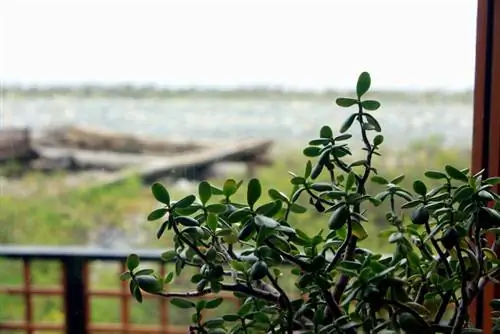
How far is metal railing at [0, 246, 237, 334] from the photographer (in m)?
1.91

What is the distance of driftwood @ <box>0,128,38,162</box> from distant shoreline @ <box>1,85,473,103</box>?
98mm

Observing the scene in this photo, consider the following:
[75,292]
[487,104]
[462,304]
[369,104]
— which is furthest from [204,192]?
[75,292]

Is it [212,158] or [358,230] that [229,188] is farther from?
[212,158]

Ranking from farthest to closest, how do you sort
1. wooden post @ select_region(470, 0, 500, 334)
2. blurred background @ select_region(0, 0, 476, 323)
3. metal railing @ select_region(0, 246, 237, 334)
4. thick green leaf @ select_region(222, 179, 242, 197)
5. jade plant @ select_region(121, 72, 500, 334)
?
metal railing @ select_region(0, 246, 237, 334), blurred background @ select_region(0, 0, 476, 323), wooden post @ select_region(470, 0, 500, 334), thick green leaf @ select_region(222, 179, 242, 197), jade plant @ select_region(121, 72, 500, 334)

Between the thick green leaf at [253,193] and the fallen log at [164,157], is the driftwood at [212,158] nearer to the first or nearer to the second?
the fallen log at [164,157]

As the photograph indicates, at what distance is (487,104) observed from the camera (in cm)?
119

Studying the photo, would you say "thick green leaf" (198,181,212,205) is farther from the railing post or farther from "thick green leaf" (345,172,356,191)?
the railing post

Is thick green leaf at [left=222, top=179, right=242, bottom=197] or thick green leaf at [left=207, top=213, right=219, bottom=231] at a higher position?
thick green leaf at [left=222, top=179, right=242, bottom=197]

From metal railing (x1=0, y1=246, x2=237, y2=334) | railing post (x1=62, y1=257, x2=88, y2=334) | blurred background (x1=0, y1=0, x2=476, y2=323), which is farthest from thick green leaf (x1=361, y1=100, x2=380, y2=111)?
railing post (x1=62, y1=257, x2=88, y2=334)

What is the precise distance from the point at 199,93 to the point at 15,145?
0.54m

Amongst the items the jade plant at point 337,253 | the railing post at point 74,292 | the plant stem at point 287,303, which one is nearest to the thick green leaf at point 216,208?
the jade plant at point 337,253

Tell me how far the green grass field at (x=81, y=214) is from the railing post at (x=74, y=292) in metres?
0.06

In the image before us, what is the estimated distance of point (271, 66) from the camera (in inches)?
62.6

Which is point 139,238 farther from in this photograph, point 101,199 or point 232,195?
point 232,195
